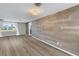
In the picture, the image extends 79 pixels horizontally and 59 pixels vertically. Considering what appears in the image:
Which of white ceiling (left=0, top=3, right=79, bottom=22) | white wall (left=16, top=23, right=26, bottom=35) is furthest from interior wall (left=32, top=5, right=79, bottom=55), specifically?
white wall (left=16, top=23, right=26, bottom=35)

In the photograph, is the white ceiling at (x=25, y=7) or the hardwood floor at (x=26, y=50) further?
the hardwood floor at (x=26, y=50)

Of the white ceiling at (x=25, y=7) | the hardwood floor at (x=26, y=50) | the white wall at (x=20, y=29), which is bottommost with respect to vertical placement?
the hardwood floor at (x=26, y=50)

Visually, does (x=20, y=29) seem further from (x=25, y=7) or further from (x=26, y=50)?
(x=25, y=7)

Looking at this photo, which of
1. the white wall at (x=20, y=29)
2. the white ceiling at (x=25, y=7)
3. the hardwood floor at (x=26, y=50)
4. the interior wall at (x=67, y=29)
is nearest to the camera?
the white ceiling at (x=25, y=7)

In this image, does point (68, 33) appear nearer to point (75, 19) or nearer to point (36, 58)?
point (75, 19)

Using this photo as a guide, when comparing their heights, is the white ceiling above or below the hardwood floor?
above

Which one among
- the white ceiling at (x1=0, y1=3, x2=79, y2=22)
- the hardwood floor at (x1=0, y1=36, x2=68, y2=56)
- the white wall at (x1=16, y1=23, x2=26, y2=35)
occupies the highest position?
the white ceiling at (x1=0, y1=3, x2=79, y2=22)

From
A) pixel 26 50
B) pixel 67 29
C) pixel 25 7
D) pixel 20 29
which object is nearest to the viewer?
pixel 25 7

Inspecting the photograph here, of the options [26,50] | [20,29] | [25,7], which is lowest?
[26,50]

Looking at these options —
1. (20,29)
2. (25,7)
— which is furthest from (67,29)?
(20,29)

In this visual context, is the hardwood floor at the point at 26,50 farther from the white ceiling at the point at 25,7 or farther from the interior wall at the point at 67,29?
the white ceiling at the point at 25,7

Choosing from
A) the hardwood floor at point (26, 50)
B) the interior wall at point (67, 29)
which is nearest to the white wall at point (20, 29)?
the hardwood floor at point (26, 50)

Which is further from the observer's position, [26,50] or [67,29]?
[26,50]

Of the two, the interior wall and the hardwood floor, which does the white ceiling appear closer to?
the interior wall
